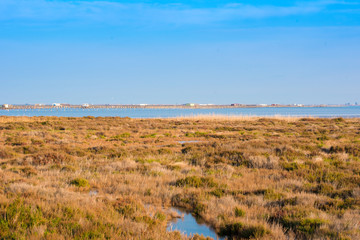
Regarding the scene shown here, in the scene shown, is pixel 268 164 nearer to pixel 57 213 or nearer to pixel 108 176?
pixel 108 176

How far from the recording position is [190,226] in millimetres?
7207

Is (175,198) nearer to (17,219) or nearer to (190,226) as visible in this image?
(190,226)

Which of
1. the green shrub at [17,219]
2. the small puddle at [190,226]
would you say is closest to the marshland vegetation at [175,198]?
the green shrub at [17,219]

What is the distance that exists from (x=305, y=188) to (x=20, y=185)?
27.3 feet

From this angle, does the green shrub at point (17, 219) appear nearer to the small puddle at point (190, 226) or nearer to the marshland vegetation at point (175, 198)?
the marshland vegetation at point (175, 198)

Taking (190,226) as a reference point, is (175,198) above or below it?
above

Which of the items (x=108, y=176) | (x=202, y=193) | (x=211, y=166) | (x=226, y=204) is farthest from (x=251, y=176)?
(x=108, y=176)

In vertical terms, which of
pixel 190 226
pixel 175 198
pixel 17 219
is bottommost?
pixel 190 226

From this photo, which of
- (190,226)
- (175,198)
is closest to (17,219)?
(190,226)

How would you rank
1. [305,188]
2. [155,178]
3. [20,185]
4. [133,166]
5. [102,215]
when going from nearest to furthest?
[102,215] → [20,185] → [305,188] → [155,178] → [133,166]

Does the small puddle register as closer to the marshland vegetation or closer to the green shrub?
the marshland vegetation

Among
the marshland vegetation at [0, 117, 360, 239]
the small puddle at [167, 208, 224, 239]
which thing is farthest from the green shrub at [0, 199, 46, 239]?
the small puddle at [167, 208, 224, 239]

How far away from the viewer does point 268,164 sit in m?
13.9

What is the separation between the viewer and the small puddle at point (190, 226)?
6785 mm
